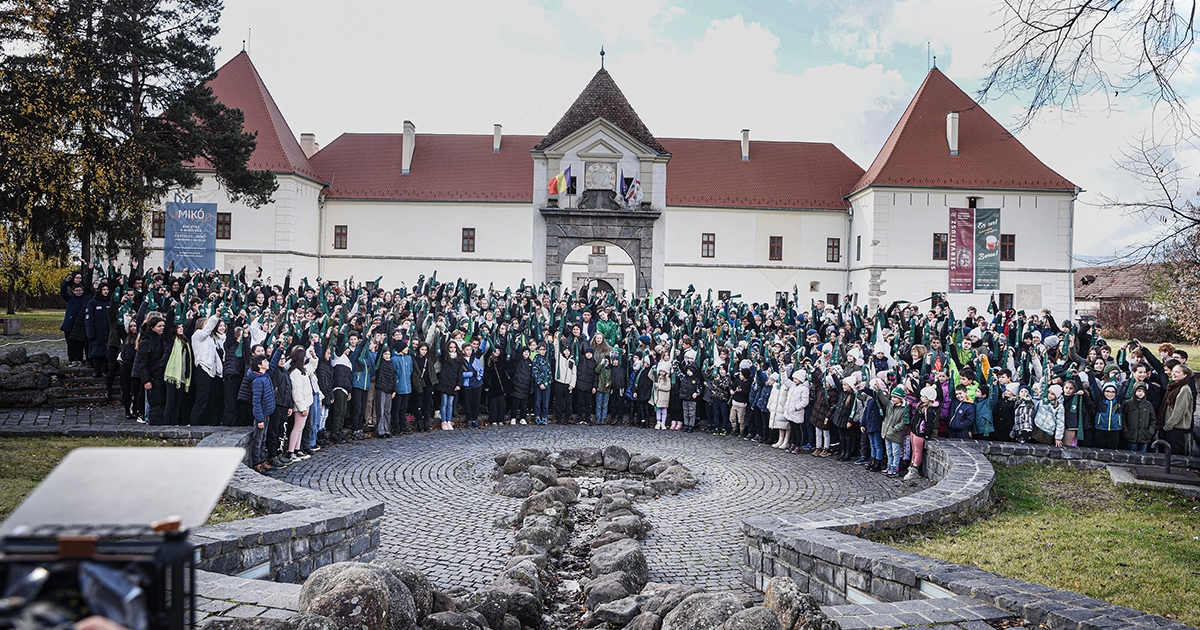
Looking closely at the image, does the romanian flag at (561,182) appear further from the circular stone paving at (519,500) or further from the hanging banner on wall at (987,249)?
the hanging banner on wall at (987,249)

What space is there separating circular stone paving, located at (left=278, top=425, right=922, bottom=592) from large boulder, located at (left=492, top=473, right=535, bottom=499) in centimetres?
20

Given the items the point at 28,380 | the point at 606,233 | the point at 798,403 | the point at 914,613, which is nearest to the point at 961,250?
the point at 606,233

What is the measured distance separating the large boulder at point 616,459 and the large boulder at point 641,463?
0.11m

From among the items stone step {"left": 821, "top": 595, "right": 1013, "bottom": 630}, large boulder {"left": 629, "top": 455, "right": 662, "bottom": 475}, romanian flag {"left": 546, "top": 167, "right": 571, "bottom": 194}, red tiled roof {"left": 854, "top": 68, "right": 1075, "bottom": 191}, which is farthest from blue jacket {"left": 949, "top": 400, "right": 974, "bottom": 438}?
red tiled roof {"left": 854, "top": 68, "right": 1075, "bottom": 191}

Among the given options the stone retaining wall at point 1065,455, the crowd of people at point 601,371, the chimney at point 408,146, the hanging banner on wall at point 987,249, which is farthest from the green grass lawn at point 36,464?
the hanging banner on wall at point 987,249

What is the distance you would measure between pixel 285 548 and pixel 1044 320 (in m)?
18.5

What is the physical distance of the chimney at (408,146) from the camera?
146 ft

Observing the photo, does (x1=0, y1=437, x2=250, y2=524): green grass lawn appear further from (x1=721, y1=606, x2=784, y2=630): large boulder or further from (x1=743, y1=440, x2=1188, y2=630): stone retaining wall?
(x1=743, y1=440, x2=1188, y2=630): stone retaining wall

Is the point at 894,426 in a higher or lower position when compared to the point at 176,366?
lower

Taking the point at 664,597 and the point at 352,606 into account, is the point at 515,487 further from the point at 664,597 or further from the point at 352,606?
the point at 352,606

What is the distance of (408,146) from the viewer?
4497cm

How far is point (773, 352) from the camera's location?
54.6 feet

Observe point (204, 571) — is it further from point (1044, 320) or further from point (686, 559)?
point (1044, 320)

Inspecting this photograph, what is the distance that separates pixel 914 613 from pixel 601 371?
12.3m
